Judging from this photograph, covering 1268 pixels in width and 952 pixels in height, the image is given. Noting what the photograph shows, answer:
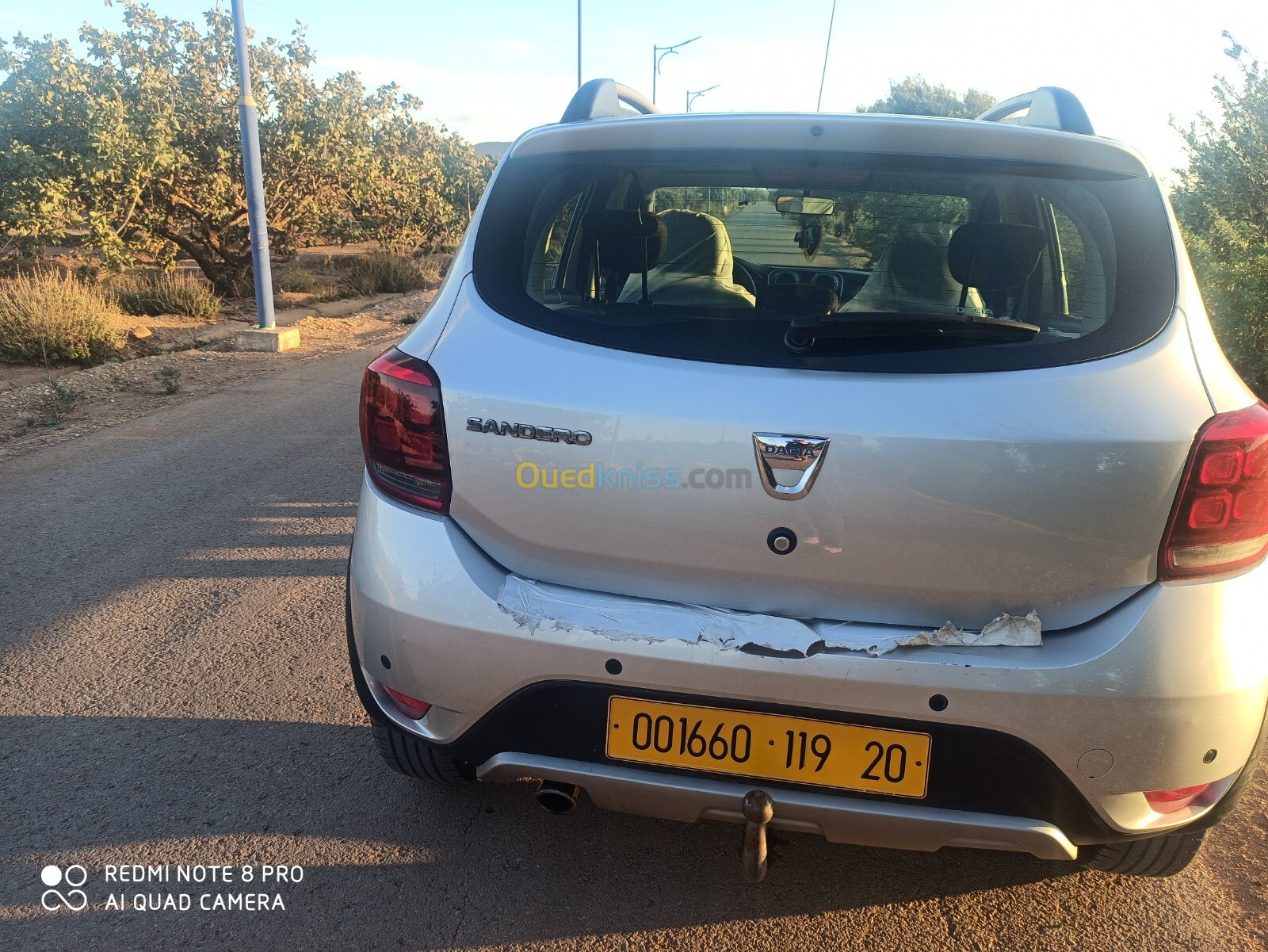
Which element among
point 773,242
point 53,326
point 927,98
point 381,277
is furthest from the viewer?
point 927,98

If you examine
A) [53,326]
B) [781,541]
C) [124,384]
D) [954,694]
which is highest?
[781,541]

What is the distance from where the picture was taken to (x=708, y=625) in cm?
177

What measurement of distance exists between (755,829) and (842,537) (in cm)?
63

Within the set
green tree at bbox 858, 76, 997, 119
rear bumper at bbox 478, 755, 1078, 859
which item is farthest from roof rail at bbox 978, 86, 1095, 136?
green tree at bbox 858, 76, 997, 119

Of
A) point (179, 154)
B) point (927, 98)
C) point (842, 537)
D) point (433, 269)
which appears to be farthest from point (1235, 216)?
point (927, 98)

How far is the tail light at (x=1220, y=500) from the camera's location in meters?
1.66

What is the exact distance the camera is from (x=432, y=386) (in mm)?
1893

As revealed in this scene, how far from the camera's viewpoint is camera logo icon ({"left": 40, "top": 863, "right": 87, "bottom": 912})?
6.91 feet

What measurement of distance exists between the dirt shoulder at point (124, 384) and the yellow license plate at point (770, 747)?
474 cm

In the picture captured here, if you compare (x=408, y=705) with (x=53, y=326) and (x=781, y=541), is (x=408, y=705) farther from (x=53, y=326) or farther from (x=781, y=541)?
(x=53, y=326)

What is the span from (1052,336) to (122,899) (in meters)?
2.42

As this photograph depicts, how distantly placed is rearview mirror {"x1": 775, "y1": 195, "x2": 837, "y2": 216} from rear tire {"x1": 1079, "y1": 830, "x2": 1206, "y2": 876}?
1.73m

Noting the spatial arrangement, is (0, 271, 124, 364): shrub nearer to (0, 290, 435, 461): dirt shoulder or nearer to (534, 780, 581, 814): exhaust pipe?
(0, 290, 435, 461): dirt shoulder

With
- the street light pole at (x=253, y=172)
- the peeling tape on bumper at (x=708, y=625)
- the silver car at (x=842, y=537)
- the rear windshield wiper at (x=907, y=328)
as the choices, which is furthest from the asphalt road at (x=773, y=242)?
the street light pole at (x=253, y=172)
